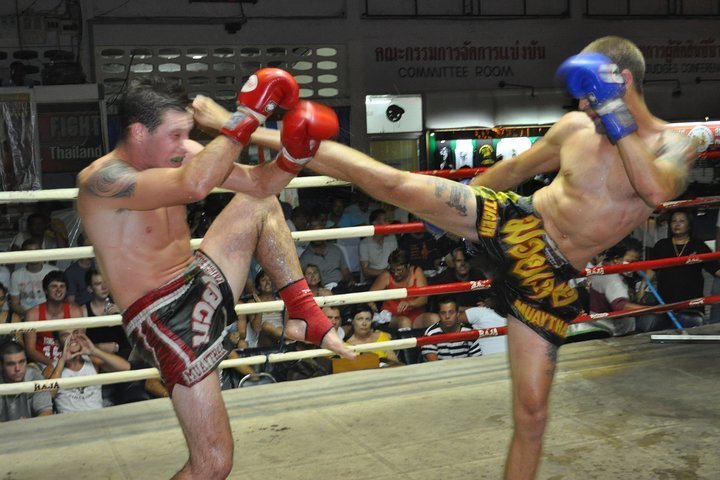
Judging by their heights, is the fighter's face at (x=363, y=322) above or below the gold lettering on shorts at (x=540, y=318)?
below

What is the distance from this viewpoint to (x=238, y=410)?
381 cm

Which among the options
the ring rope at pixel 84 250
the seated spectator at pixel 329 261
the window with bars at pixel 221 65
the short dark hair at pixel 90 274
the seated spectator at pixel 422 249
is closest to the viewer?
the ring rope at pixel 84 250

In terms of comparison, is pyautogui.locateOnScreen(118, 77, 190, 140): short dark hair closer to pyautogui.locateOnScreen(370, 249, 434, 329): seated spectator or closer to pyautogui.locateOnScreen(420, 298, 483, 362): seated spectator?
pyautogui.locateOnScreen(420, 298, 483, 362): seated spectator

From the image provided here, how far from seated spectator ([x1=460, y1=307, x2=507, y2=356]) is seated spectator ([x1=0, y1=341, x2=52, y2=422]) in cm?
256

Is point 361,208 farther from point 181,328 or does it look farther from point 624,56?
point 181,328

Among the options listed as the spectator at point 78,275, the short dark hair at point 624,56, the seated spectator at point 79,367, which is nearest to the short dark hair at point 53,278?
the seated spectator at point 79,367

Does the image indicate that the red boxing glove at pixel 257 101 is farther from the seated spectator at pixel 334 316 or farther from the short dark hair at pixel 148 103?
the seated spectator at pixel 334 316

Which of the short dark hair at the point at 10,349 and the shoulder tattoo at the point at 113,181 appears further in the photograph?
the short dark hair at the point at 10,349

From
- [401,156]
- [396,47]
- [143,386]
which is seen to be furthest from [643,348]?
[396,47]

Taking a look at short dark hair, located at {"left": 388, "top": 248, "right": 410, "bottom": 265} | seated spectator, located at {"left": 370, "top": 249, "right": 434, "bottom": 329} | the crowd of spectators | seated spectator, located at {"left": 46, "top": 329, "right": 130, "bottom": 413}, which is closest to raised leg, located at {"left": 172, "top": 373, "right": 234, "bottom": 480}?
the crowd of spectators

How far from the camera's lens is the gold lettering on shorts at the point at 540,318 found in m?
2.67

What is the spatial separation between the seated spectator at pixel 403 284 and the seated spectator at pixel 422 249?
2.86ft

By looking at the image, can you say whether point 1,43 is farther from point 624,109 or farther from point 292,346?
point 624,109

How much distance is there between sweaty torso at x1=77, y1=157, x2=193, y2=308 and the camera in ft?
7.73
